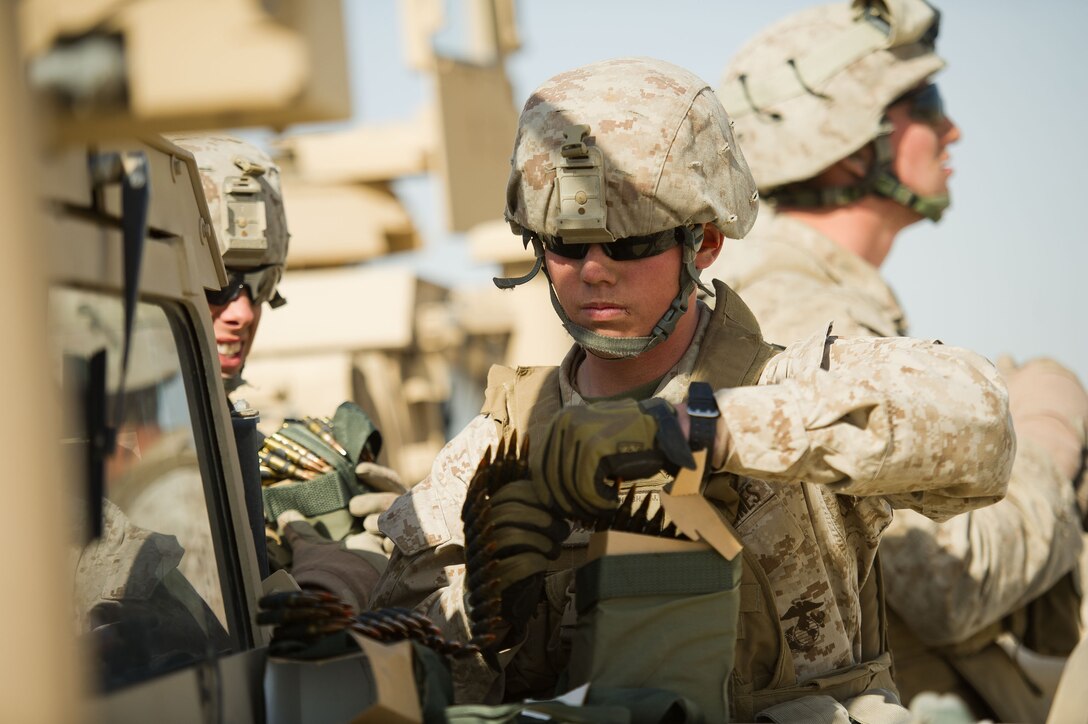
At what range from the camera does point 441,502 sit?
10.5ft

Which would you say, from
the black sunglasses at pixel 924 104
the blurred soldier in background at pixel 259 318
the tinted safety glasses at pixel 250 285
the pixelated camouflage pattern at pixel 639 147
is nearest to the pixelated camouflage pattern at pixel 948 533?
the black sunglasses at pixel 924 104

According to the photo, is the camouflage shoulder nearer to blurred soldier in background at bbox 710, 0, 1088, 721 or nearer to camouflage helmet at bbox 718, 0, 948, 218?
blurred soldier in background at bbox 710, 0, 1088, 721

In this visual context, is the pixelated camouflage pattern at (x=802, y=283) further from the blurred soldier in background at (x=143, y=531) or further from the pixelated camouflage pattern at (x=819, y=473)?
the blurred soldier in background at (x=143, y=531)

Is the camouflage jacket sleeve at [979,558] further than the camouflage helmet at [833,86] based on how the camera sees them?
No

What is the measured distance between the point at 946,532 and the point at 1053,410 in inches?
39.3

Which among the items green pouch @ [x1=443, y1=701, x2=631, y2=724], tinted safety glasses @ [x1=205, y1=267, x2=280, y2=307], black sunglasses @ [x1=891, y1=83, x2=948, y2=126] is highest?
black sunglasses @ [x1=891, y1=83, x2=948, y2=126]

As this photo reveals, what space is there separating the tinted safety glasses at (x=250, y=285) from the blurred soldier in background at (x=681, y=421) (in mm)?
1327

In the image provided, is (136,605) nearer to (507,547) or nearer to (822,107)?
(507,547)

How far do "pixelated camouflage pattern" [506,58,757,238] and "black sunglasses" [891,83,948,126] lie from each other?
2388mm

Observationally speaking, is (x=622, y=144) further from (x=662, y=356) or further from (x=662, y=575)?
(x=662, y=575)

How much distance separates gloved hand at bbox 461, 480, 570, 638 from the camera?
2557 mm

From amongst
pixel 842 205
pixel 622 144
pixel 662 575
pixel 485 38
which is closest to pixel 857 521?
→ pixel 662 575

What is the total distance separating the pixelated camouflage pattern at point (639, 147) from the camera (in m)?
2.92

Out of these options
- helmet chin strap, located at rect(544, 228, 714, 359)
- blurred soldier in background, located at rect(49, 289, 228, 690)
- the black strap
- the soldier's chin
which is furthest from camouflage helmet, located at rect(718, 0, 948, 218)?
blurred soldier in background, located at rect(49, 289, 228, 690)
